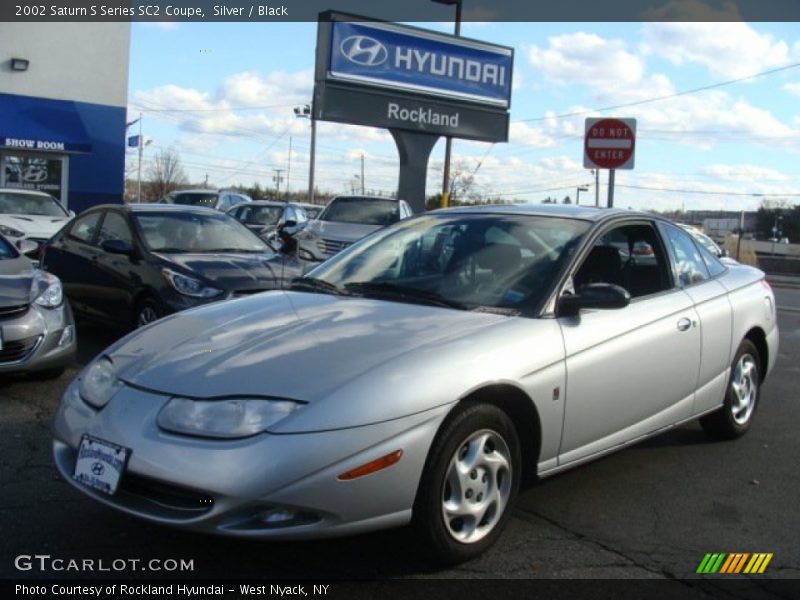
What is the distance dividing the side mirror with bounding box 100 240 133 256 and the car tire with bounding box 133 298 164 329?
19.9 inches

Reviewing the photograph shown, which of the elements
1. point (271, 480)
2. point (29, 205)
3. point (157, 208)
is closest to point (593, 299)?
point (271, 480)

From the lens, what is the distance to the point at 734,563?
363 centimetres

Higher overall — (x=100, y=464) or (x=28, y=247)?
(x=28, y=247)

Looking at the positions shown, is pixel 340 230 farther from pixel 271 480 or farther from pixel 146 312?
pixel 271 480

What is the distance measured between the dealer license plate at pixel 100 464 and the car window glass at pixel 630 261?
2.48 m

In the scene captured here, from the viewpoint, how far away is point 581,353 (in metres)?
3.95

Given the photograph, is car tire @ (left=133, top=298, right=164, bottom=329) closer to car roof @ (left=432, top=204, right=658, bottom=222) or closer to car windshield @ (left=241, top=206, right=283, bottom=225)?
car roof @ (left=432, top=204, right=658, bottom=222)

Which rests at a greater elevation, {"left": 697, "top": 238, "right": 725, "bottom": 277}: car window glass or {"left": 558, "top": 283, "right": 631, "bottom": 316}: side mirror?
{"left": 697, "top": 238, "right": 725, "bottom": 277}: car window glass

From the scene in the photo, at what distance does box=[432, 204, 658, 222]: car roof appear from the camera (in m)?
4.68

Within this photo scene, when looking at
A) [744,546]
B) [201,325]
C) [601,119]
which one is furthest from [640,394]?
[601,119]

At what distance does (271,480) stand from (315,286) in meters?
1.76

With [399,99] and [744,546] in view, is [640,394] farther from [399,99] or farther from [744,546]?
[399,99]

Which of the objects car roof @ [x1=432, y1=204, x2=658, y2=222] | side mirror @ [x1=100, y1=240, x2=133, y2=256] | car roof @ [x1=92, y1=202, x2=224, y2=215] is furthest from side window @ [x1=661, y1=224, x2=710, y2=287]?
car roof @ [x1=92, y1=202, x2=224, y2=215]

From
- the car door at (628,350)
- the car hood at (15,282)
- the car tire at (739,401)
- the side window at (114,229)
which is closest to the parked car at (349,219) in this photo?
the side window at (114,229)
